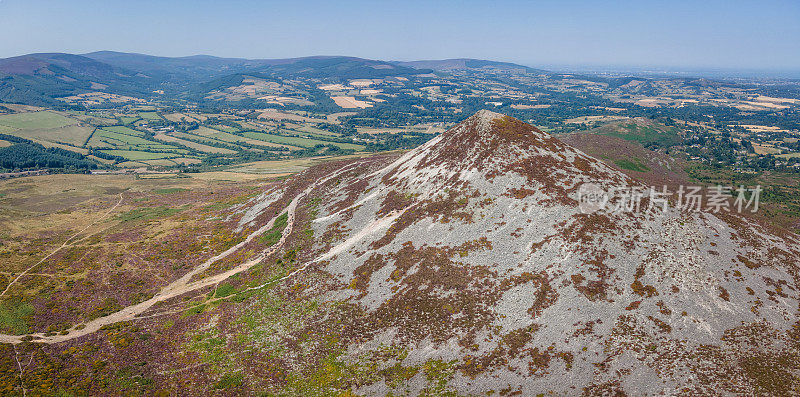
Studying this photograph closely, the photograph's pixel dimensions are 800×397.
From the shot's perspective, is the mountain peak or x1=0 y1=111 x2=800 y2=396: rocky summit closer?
x1=0 y1=111 x2=800 y2=396: rocky summit

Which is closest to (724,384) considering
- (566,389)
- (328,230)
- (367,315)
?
(566,389)

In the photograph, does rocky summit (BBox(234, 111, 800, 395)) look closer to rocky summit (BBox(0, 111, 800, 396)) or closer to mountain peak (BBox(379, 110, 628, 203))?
rocky summit (BBox(0, 111, 800, 396))

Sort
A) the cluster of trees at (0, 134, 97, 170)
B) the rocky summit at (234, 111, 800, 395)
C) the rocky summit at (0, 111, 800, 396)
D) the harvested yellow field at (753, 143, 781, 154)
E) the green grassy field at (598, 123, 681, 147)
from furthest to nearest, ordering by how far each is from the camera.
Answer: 1. the harvested yellow field at (753, 143, 781, 154)
2. the green grassy field at (598, 123, 681, 147)
3. the cluster of trees at (0, 134, 97, 170)
4. the rocky summit at (0, 111, 800, 396)
5. the rocky summit at (234, 111, 800, 395)

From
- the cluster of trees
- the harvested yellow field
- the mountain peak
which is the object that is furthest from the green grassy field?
the cluster of trees

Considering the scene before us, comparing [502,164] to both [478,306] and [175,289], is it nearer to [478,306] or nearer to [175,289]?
[478,306]

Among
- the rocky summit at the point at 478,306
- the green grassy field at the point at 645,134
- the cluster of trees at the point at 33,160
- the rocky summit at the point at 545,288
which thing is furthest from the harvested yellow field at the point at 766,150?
the cluster of trees at the point at 33,160

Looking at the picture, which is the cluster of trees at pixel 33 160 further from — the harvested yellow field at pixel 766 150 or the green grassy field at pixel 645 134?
the harvested yellow field at pixel 766 150

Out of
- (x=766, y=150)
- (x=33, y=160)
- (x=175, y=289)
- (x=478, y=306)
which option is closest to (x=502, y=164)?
(x=478, y=306)

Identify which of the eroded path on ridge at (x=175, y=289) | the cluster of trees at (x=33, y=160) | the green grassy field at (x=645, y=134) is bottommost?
the eroded path on ridge at (x=175, y=289)

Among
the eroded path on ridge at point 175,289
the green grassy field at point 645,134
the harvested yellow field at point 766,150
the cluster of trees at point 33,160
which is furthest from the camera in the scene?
the harvested yellow field at point 766,150

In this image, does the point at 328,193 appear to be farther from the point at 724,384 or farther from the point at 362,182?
the point at 724,384
